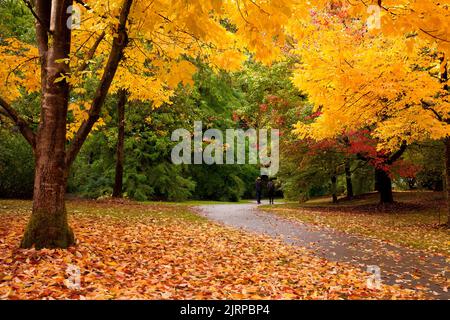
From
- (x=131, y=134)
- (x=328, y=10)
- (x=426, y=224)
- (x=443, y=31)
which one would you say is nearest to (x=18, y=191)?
(x=131, y=134)

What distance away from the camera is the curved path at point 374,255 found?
21.5 ft

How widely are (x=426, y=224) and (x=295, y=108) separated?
986 cm

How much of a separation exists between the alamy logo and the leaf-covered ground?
1171 centimetres

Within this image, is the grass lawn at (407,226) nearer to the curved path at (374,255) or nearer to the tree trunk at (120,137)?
the curved path at (374,255)

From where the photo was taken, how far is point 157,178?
84.7ft

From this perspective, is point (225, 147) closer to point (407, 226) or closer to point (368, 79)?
point (407, 226)

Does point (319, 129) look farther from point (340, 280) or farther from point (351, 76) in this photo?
point (340, 280)

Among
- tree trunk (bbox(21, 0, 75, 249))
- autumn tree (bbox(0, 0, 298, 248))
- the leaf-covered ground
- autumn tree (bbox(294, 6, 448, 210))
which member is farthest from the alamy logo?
tree trunk (bbox(21, 0, 75, 249))

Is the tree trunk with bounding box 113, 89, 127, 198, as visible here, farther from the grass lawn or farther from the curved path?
the grass lawn

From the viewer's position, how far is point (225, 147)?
23.5 meters

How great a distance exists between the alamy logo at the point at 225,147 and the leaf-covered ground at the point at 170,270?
11711 millimetres

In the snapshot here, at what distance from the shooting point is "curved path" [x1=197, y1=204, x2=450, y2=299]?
656 cm

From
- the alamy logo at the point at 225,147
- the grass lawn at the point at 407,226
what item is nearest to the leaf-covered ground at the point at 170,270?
the grass lawn at the point at 407,226
